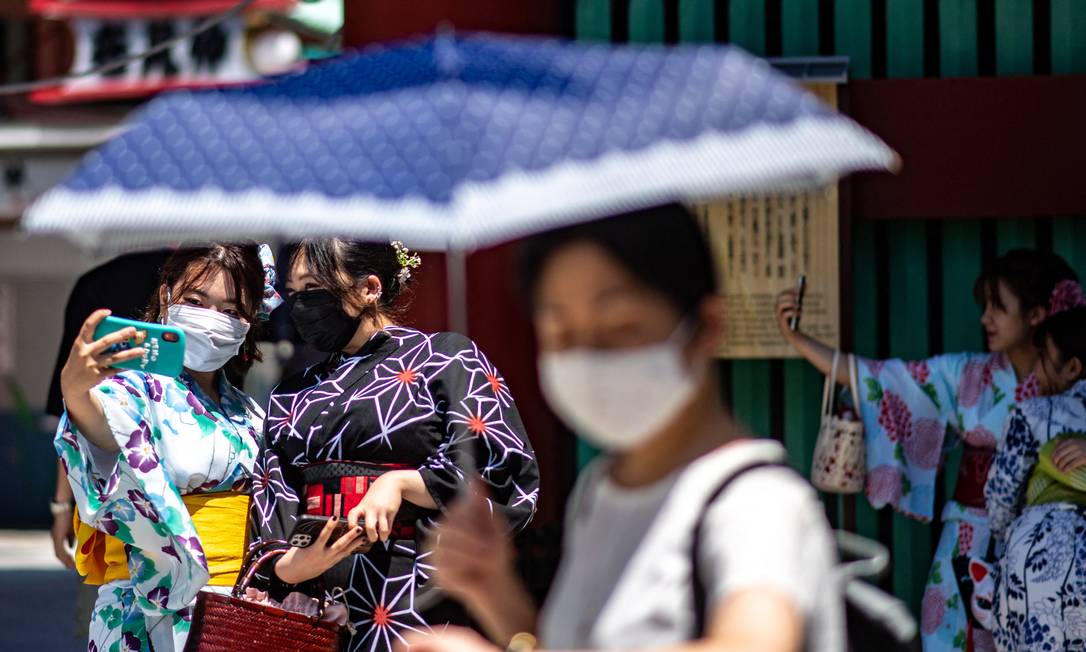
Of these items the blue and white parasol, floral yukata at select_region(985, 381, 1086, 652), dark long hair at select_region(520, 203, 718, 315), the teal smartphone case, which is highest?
the blue and white parasol

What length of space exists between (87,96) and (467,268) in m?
10.0

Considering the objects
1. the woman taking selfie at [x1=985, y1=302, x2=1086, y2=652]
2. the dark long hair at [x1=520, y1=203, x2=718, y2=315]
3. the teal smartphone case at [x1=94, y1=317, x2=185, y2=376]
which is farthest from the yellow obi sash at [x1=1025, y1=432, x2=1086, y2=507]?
the dark long hair at [x1=520, y1=203, x2=718, y2=315]

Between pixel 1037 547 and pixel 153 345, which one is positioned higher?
pixel 153 345

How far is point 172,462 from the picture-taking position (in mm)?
3990

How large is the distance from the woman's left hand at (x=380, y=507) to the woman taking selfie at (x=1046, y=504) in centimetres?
218

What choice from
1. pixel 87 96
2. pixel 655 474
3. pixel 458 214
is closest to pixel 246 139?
pixel 458 214

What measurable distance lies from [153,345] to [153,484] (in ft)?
1.30

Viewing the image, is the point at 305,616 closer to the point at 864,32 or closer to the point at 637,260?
the point at 637,260

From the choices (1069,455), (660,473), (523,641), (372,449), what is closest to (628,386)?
(660,473)

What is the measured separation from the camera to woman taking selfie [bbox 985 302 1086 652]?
4.63m

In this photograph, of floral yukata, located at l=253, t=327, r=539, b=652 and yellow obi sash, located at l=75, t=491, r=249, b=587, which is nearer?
floral yukata, located at l=253, t=327, r=539, b=652

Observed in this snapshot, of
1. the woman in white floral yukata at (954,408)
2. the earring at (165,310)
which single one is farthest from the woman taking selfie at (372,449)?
the woman in white floral yukata at (954,408)

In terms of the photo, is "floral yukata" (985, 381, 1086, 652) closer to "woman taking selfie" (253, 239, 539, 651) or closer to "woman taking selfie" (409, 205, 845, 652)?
"woman taking selfie" (253, 239, 539, 651)

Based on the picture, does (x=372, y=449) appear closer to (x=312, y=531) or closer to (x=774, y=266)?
(x=312, y=531)
